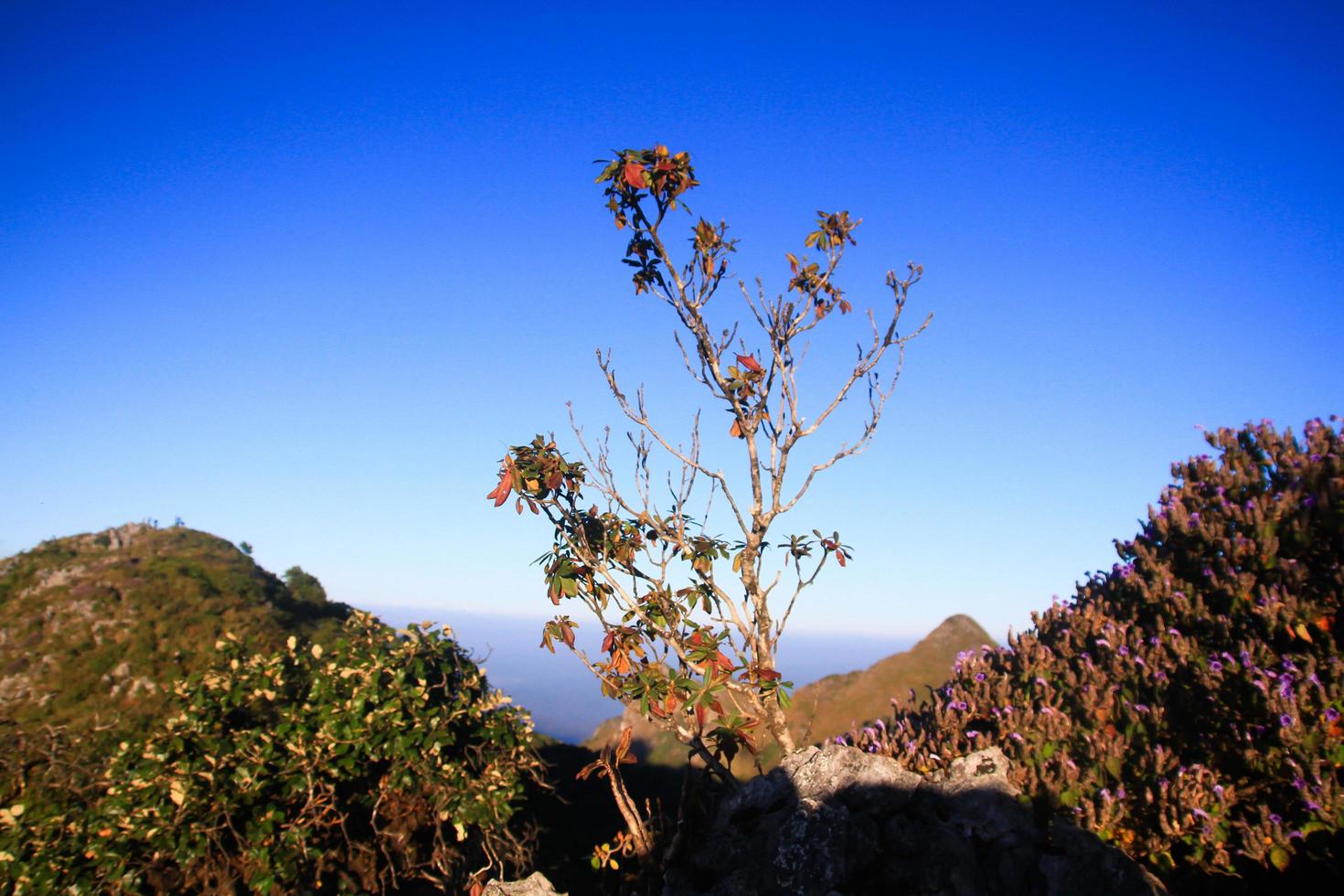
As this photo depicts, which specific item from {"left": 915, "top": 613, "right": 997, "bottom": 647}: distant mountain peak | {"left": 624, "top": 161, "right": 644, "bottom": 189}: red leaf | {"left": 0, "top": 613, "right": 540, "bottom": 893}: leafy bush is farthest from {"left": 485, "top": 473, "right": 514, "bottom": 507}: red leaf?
{"left": 915, "top": 613, "right": 997, "bottom": 647}: distant mountain peak

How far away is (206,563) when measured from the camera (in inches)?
793

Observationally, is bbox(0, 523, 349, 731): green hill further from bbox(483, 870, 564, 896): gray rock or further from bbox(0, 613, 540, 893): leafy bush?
bbox(483, 870, 564, 896): gray rock

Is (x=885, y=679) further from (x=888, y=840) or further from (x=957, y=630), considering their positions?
(x=888, y=840)

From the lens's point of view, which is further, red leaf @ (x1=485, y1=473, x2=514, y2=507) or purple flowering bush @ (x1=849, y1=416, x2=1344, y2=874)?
red leaf @ (x1=485, y1=473, x2=514, y2=507)

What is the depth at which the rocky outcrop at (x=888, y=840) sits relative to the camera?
438 centimetres

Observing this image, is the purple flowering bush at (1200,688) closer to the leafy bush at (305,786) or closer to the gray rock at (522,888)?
the gray rock at (522,888)

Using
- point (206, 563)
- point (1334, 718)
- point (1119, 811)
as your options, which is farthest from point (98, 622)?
Result: point (1334, 718)

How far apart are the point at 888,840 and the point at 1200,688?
109 inches

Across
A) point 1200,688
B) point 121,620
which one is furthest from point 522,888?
point 121,620

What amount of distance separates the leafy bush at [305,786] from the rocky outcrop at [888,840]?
2846mm

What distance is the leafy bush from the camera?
23.2 ft

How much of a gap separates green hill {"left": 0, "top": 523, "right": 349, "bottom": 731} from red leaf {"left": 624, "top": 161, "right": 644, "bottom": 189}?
11340 millimetres

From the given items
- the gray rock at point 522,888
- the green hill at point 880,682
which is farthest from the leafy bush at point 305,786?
the green hill at point 880,682

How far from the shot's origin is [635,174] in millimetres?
5668
